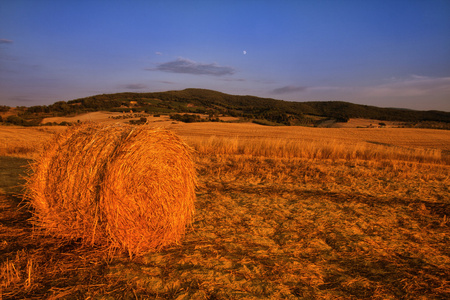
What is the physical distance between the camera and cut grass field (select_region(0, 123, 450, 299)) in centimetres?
360

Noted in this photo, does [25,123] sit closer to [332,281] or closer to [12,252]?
[12,252]

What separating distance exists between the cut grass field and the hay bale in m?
0.31

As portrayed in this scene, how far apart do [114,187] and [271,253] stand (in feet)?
9.04

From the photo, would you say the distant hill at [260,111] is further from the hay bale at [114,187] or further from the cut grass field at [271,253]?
the hay bale at [114,187]

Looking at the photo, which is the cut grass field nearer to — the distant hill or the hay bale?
the hay bale

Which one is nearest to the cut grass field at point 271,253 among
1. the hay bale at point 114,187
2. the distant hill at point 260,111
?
the hay bale at point 114,187

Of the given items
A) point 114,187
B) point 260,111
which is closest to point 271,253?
point 114,187

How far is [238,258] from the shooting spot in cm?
441

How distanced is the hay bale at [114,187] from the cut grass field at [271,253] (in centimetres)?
31

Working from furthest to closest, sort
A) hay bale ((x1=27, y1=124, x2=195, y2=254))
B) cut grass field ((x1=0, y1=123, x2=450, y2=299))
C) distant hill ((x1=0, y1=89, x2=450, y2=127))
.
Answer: distant hill ((x1=0, y1=89, x2=450, y2=127))
hay bale ((x1=27, y1=124, x2=195, y2=254))
cut grass field ((x1=0, y1=123, x2=450, y2=299))

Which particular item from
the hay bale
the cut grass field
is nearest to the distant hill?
the cut grass field

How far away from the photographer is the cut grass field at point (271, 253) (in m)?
3.60

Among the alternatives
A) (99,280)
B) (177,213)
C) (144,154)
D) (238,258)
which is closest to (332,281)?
(238,258)

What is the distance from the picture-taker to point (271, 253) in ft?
15.1
